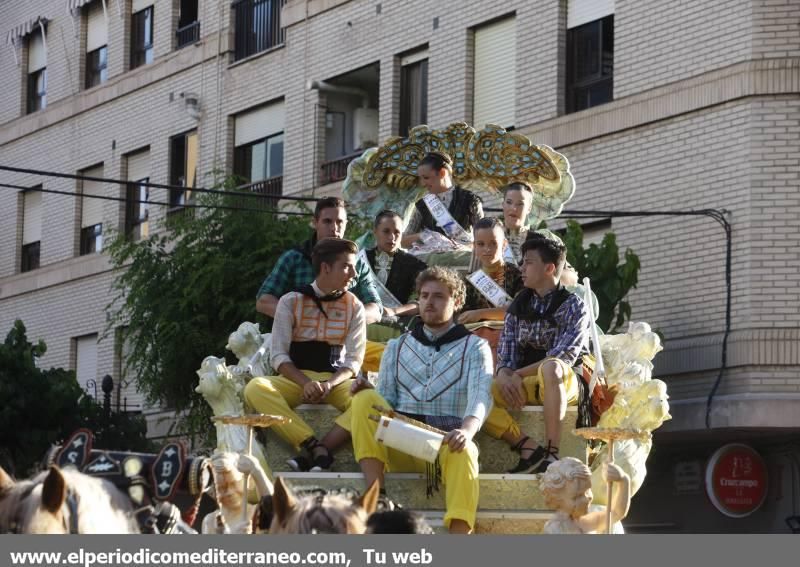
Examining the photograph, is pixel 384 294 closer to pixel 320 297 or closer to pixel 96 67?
pixel 320 297

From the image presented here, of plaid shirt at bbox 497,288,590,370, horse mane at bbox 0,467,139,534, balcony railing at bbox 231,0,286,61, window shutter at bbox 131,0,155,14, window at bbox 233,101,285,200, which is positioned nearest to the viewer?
horse mane at bbox 0,467,139,534

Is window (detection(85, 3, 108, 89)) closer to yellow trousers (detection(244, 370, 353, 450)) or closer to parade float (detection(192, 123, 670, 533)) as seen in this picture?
parade float (detection(192, 123, 670, 533))

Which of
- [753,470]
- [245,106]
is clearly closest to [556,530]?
[753,470]

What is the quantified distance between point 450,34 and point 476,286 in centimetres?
1550

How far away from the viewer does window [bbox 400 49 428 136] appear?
2853 centimetres

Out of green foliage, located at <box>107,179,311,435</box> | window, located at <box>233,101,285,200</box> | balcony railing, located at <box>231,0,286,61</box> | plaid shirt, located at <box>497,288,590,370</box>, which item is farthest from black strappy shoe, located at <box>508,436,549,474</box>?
balcony railing, located at <box>231,0,286,61</box>

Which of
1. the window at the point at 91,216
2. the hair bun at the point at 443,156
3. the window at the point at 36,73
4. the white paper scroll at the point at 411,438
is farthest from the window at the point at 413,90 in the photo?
the white paper scroll at the point at 411,438

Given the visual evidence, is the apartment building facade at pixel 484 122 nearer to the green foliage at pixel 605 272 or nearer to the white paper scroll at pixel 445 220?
the green foliage at pixel 605 272

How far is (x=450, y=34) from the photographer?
27609 millimetres

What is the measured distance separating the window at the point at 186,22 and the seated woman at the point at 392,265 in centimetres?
2182

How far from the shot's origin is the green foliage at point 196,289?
23328 millimetres

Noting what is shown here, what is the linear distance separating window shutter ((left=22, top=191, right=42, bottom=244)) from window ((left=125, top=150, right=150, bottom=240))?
348 cm

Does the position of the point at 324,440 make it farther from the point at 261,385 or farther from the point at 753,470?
the point at 753,470

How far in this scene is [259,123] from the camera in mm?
31953
